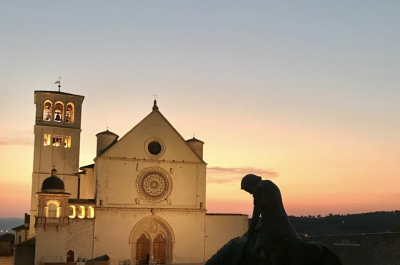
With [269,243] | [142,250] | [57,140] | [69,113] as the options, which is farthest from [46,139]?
[269,243]

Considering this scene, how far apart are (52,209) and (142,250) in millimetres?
7796

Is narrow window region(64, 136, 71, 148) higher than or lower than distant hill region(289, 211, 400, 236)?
higher

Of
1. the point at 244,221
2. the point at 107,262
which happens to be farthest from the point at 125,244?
the point at 244,221

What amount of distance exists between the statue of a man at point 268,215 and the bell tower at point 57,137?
43.8 m

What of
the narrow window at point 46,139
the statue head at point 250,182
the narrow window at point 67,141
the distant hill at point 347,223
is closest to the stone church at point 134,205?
the narrow window at point 46,139

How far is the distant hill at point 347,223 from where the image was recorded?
9325 centimetres

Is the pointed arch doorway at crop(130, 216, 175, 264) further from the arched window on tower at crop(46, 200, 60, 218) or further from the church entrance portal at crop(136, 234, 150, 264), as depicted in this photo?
the arched window on tower at crop(46, 200, 60, 218)

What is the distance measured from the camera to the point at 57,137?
161ft

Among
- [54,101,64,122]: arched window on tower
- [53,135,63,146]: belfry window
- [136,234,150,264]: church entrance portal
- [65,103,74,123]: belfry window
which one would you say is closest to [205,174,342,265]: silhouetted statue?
[136,234,150,264]: church entrance portal

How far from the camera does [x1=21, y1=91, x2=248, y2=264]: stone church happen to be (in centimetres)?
4050

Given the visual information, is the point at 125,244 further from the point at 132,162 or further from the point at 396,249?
the point at 396,249

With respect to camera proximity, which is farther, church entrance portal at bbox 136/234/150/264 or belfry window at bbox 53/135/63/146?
belfry window at bbox 53/135/63/146

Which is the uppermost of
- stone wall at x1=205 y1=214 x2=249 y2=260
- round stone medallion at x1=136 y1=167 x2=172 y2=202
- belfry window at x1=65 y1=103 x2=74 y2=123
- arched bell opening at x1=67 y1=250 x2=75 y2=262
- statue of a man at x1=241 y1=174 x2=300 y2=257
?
belfry window at x1=65 y1=103 x2=74 y2=123

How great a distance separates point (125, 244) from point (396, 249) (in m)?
22.3
